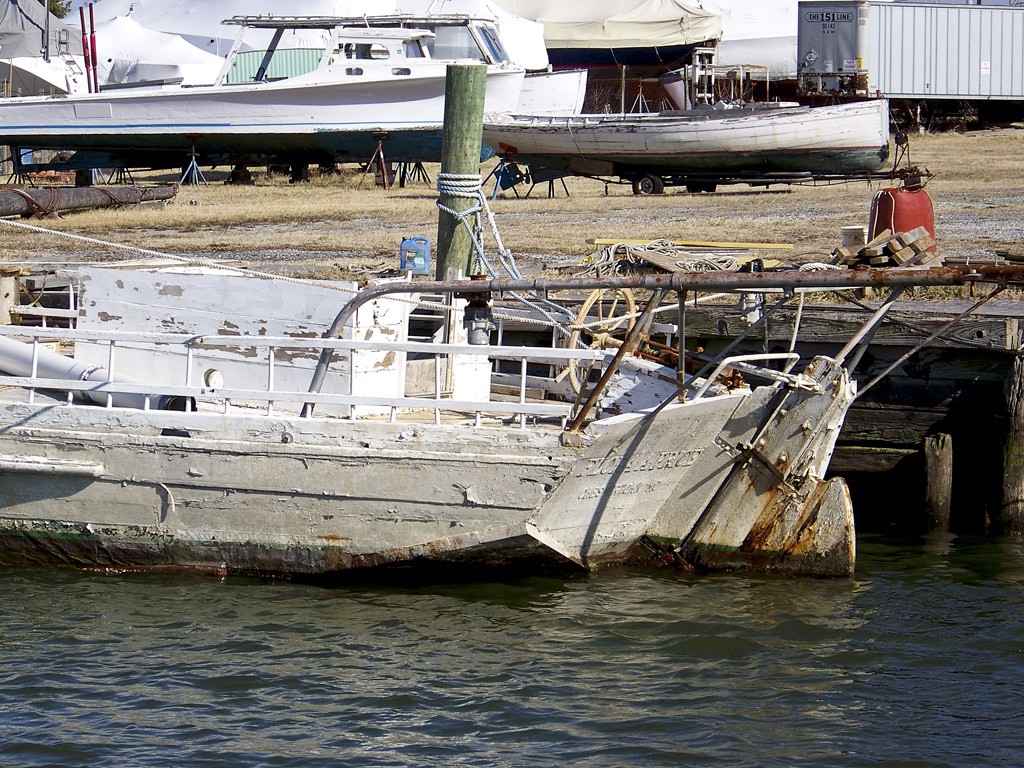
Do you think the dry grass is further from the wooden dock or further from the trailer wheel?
the wooden dock

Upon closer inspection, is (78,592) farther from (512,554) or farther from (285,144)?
(285,144)

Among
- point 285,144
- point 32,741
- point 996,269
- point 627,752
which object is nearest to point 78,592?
point 32,741

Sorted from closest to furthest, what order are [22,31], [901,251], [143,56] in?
1. [901,251]
2. [143,56]
3. [22,31]

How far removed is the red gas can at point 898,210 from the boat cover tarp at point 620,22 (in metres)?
32.5

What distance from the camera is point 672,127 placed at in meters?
26.2

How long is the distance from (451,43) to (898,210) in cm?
1930

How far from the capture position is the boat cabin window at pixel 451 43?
28.8 meters

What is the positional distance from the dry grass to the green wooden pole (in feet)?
16.2

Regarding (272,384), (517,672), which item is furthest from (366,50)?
(517,672)

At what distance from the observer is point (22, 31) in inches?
1666

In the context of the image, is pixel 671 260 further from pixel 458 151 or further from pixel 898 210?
pixel 458 151

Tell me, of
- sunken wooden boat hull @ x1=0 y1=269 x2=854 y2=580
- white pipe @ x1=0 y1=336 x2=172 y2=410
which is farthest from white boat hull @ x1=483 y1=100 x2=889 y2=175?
white pipe @ x1=0 y1=336 x2=172 y2=410

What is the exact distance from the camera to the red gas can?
442 inches

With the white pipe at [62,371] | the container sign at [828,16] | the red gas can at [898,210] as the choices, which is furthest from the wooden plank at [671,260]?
the container sign at [828,16]
